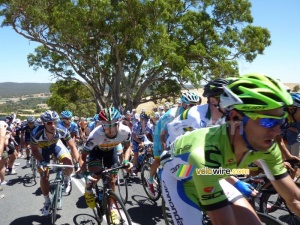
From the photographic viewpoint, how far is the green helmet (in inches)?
74.3

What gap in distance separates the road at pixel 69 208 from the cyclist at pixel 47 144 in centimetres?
43

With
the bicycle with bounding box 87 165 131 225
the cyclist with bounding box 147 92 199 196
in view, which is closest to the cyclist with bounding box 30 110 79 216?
the bicycle with bounding box 87 165 131 225

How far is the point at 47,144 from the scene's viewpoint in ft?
19.8

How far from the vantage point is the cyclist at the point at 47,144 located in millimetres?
5426

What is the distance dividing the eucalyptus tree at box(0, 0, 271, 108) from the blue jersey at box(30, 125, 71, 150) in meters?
16.7

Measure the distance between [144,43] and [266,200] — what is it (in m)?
19.3

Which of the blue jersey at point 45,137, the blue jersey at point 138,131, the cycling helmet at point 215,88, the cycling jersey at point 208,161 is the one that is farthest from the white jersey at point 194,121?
the blue jersey at point 138,131

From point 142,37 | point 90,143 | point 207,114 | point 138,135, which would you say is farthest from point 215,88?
point 142,37

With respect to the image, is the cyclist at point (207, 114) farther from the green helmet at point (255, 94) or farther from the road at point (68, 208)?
the road at point (68, 208)

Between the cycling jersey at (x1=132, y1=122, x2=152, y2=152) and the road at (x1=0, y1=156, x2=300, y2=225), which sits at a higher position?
the cycling jersey at (x1=132, y1=122, x2=152, y2=152)

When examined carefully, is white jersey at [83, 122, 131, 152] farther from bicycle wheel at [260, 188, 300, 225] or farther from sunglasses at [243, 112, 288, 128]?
sunglasses at [243, 112, 288, 128]

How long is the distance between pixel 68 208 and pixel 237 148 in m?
4.91

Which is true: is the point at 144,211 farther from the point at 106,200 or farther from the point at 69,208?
the point at 106,200

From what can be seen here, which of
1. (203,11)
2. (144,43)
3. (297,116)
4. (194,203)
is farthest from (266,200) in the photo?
(203,11)
